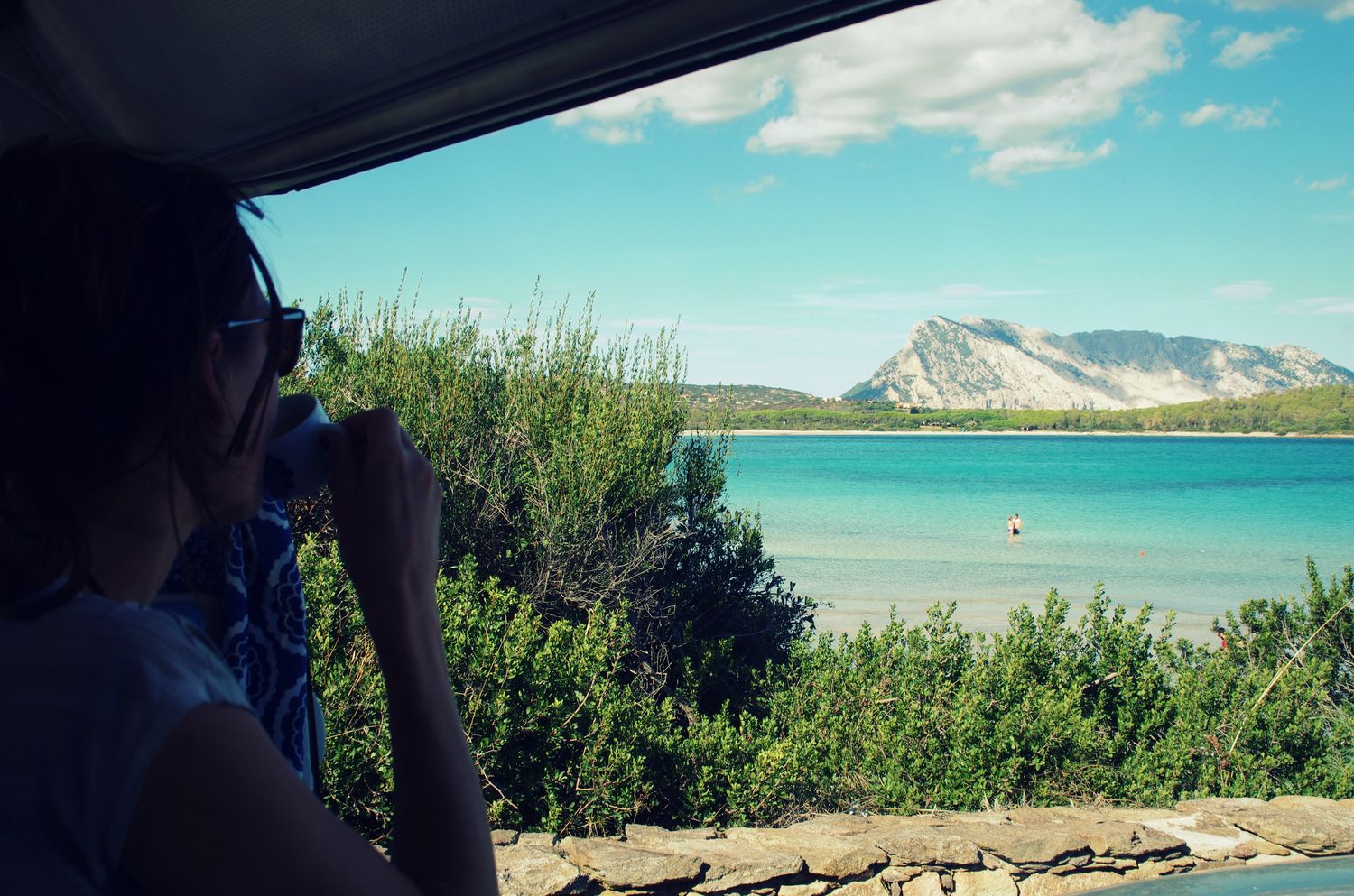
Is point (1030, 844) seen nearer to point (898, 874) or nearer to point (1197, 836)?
point (898, 874)

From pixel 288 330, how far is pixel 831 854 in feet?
12.4

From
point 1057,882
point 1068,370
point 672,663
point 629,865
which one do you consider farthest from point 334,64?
point 1068,370

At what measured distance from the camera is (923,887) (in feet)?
13.2

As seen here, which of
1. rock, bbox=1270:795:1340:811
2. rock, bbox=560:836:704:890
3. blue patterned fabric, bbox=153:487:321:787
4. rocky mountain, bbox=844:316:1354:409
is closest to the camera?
blue patterned fabric, bbox=153:487:321:787

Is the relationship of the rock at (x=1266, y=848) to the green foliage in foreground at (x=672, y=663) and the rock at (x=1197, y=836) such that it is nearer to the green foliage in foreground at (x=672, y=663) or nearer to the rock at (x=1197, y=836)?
the rock at (x=1197, y=836)

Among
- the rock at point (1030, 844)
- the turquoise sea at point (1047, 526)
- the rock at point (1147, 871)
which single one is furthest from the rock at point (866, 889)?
the turquoise sea at point (1047, 526)

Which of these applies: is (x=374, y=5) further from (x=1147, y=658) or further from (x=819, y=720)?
(x=1147, y=658)

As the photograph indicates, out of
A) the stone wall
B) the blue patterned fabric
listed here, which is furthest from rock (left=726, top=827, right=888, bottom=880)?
the blue patterned fabric

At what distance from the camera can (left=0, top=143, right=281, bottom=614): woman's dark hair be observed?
1.99 feet

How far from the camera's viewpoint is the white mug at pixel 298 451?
86 cm

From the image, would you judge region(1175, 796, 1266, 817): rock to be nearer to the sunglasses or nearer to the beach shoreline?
the sunglasses

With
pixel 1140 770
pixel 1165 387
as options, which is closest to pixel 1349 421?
pixel 1140 770

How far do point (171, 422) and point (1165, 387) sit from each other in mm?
194715

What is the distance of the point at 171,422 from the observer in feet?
2.17
